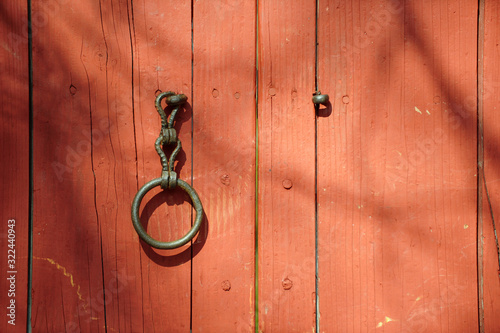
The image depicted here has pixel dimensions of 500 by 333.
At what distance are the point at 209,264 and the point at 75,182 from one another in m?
0.41

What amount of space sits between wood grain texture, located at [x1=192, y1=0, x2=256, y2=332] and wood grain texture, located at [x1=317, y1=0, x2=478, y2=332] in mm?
195

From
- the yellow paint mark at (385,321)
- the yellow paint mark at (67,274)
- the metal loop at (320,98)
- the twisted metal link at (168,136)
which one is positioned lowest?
the yellow paint mark at (385,321)

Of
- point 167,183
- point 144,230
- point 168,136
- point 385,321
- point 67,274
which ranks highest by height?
point 168,136

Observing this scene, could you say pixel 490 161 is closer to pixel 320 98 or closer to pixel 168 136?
pixel 320 98

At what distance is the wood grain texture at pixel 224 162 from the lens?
2.89 ft

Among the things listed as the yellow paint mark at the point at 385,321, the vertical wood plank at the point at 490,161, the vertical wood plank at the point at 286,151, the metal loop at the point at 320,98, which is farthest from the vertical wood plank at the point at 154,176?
the vertical wood plank at the point at 490,161

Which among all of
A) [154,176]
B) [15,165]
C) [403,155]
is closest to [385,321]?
[403,155]

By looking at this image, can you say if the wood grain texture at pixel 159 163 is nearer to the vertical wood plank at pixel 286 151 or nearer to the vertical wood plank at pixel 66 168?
the vertical wood plank at pixel 66 168

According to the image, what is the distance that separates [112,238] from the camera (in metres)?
0.89

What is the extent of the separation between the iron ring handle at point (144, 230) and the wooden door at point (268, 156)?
49mm

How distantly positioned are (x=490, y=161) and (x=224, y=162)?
0.69 m

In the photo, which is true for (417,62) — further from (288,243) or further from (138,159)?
(138,159)

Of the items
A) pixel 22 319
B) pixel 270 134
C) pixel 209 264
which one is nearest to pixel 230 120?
pixel 270 134

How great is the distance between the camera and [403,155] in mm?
877
